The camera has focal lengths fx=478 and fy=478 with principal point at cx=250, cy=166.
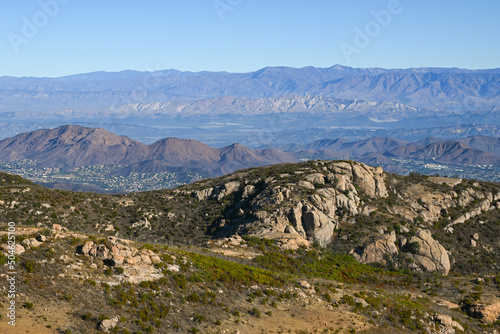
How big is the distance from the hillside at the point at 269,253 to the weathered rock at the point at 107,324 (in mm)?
98

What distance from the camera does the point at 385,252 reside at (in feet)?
206

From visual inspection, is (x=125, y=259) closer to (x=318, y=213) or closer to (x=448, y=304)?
(x=448, y=304)

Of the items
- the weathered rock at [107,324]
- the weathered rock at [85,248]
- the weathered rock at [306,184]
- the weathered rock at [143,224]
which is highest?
the weathered rock at [306,184]

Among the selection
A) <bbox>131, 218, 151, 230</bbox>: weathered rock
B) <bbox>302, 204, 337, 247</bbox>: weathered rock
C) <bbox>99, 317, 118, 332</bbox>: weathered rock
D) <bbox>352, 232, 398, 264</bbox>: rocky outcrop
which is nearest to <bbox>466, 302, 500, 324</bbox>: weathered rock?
<bbox>352, 232, 398, 264</bbox>: rocky outcrop

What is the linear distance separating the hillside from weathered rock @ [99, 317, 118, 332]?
98mm

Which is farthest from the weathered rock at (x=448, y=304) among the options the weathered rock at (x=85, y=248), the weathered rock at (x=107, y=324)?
the weathered rock at (x=85, y=248)

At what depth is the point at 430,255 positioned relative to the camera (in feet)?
207

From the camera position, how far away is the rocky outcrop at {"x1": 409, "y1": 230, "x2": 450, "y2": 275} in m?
62.0

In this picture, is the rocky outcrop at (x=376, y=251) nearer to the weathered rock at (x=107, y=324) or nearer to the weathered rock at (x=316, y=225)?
the weathered rock at (x=316, y=225)

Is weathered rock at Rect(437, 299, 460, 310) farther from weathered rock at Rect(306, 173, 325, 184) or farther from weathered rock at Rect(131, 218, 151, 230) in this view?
weathered rock at Rect(131, 218, 151, 230)

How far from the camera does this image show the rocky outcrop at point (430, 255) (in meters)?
62.0

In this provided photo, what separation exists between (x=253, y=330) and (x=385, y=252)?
106 feet

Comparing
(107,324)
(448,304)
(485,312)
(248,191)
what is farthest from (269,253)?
(107,324)

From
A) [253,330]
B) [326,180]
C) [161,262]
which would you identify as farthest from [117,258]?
[326,180]
